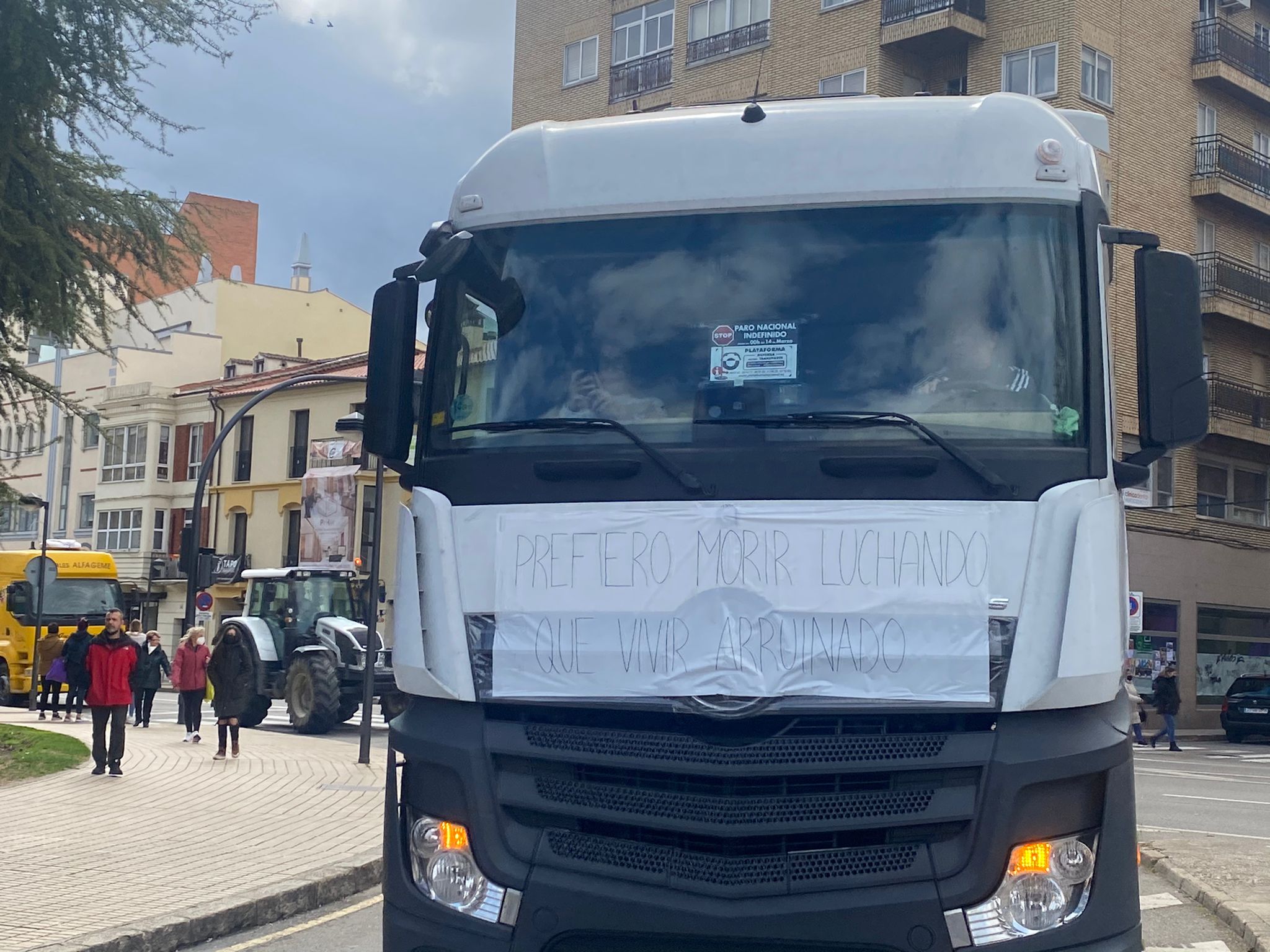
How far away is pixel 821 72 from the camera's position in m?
38.0

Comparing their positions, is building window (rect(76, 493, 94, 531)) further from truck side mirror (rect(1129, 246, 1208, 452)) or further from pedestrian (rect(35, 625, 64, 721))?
truck side mirror (rect(1129, 246, 1208, 452))

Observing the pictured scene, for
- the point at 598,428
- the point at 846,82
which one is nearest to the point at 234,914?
the point at 598,428

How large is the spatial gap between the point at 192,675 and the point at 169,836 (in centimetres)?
1094

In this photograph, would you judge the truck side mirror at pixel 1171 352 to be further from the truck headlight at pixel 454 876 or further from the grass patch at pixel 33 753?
the grass patch at pixel 33 753

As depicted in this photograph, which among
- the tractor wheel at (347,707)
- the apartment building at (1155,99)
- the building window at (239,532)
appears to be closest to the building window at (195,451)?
the building window at (239,532)

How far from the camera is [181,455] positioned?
59375 millimetres

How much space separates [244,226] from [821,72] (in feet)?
142

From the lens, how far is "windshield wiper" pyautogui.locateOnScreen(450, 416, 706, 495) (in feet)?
Answer: 15.5

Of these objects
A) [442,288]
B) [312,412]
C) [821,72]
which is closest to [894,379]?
[442,288]

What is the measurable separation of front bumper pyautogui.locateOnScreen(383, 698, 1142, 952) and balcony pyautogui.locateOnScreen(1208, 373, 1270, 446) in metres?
36.9

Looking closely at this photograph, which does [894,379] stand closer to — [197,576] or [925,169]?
[925,169]

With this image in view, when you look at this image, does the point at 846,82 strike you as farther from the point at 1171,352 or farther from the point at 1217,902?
the point at 1171,352

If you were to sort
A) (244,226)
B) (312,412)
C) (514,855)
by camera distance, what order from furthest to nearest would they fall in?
(244,226) < (312,412) < (514,855)

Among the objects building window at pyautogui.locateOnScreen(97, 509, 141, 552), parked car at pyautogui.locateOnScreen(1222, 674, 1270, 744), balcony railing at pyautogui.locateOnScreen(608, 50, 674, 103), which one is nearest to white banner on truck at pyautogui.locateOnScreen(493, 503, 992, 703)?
parked car at pyautogui.locateOnScreen(1222, 674, 1270, 744)
